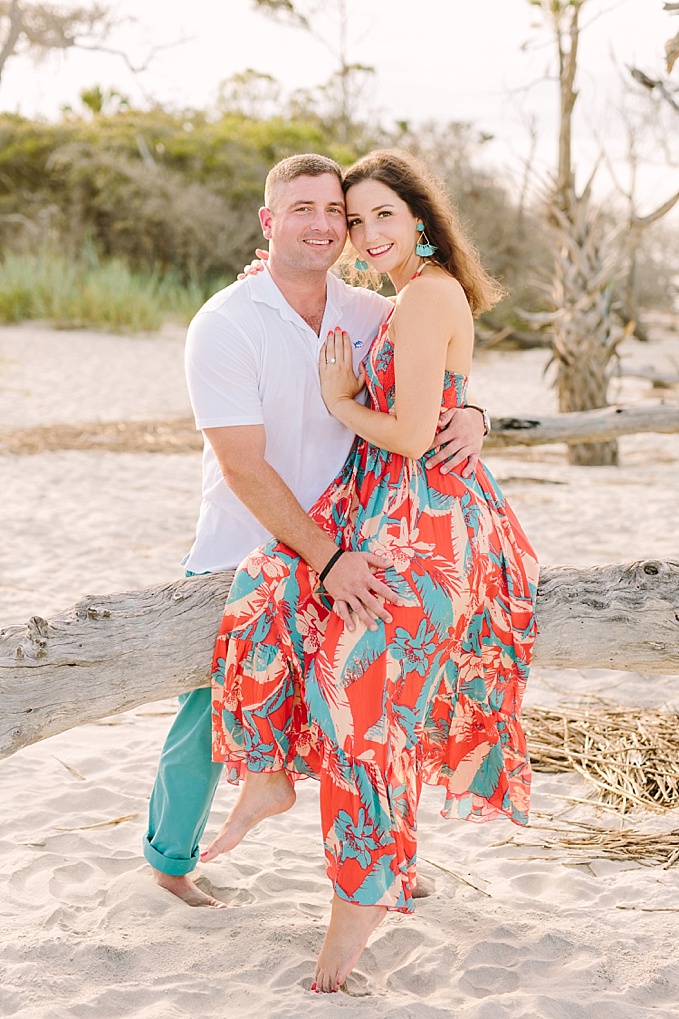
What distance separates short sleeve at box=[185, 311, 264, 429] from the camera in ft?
9.04

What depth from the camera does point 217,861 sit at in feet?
10.8

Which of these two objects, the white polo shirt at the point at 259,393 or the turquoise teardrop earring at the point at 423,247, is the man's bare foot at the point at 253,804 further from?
the turquoise teardrop earring at the point at 423,247

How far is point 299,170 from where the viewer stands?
2.87 metres

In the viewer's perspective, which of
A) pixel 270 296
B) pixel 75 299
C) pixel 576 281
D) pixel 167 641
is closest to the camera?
pixel 167 641

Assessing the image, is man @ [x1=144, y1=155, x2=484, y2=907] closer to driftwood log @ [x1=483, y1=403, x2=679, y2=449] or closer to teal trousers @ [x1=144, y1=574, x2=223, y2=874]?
teal trousers @ [x1=144, y1=574, x2=223, y2=874]

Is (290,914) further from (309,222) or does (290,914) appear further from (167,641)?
(309,222)

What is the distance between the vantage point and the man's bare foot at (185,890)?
2982mm

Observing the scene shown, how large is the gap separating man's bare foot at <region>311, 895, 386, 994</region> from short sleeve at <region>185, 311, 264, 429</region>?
1.20m

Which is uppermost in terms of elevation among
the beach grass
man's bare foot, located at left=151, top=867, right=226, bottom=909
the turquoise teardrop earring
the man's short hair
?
the beach grass

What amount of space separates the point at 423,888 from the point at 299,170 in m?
2.04

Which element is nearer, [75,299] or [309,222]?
[309,222]

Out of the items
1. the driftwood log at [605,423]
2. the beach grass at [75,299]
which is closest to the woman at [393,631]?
the driftwood log at [605,423]

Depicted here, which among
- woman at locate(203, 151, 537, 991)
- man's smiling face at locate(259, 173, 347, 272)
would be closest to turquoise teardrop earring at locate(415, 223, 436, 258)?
woman at locate(203, 151, 537, 991)

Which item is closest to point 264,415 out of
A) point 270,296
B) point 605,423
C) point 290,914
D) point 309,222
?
point 270,296
